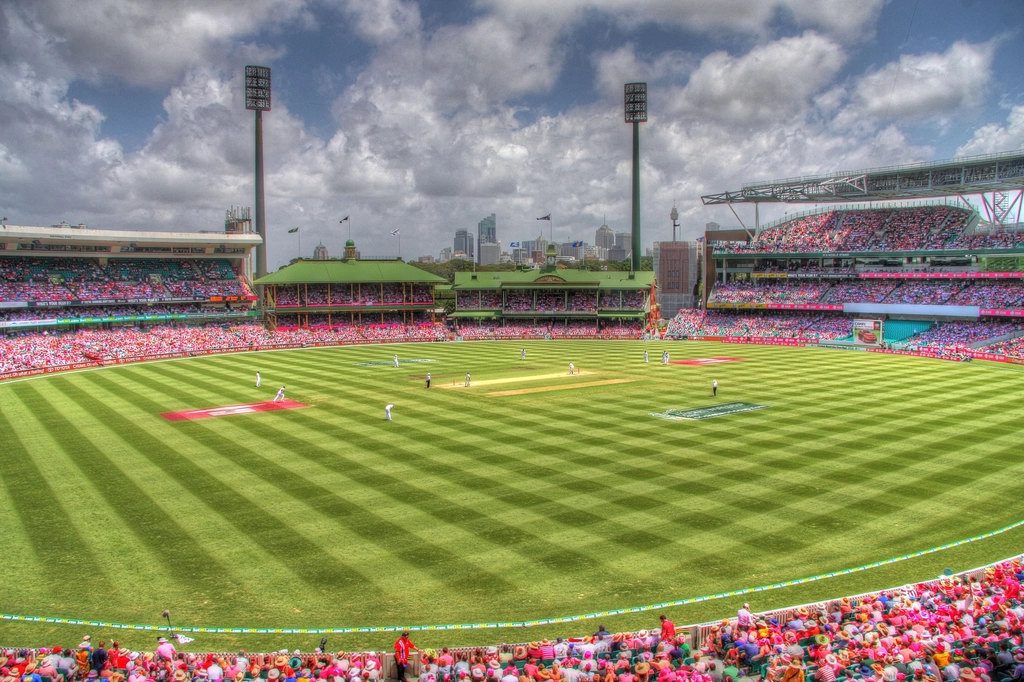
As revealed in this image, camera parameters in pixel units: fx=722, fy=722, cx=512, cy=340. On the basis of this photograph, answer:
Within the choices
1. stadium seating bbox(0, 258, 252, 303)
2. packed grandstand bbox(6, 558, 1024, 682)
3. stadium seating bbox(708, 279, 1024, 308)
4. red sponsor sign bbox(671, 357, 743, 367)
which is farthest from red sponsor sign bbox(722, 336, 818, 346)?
packed grandstand bbox(6, 558, 1024, 682)

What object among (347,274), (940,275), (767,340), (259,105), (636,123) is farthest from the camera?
(636,123)

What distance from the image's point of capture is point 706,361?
53.1m

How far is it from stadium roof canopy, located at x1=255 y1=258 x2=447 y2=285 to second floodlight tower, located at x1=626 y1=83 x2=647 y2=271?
1119 inches

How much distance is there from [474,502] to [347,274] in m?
66.4

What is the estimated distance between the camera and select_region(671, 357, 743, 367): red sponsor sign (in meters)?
51.8

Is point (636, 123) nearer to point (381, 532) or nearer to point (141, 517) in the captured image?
point (381, 532)

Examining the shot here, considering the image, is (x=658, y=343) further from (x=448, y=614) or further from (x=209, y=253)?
(x=448, y=614)

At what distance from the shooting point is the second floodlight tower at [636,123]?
92062 millimetres

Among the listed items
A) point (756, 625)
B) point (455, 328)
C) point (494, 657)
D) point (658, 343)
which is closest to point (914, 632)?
point (756, 625)

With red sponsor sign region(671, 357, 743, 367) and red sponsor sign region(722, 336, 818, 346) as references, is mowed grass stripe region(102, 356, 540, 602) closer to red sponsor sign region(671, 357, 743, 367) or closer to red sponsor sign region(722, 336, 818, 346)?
red sponsor sign region(671, 357, 743, 367)

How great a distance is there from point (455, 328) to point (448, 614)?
68.6 meters

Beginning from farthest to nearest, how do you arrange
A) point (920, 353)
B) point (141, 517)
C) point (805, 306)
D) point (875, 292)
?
point (805, 306)
point (875, 292)
point (920, 353)
point (141, 517)

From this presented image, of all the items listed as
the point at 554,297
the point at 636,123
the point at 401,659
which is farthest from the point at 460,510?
the point at 636,123

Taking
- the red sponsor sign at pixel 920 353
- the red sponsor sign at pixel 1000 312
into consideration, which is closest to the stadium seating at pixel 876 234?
the red sponsor sign at pixel 1000 312
